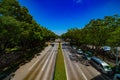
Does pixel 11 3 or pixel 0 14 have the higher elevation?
pixel 11 3

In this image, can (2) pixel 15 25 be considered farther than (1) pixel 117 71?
No

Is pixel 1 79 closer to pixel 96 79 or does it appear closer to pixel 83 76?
pixel 83 76

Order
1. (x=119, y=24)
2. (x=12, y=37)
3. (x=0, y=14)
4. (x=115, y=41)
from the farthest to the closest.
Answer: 1. (x=119, y=24)
2. (x=115, y=41)
3. (x=12, y=37)
4. (x=0, y=14)

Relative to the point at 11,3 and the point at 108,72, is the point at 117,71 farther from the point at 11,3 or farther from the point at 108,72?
the point at 11,3

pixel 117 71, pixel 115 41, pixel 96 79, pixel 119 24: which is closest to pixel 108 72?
pixel 117 71

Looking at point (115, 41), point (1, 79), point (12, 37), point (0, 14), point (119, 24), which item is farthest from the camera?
point (119, 24)

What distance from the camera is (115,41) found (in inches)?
1410

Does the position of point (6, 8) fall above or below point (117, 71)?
above

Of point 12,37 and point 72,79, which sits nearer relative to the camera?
point 72,79

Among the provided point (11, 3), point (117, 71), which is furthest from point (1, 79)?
point (117, 71)

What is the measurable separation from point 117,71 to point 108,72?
254cm

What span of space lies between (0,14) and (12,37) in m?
5.16

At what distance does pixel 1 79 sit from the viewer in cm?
2666

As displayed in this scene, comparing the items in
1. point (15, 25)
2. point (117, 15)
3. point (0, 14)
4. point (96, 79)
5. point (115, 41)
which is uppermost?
point (117, 15)
